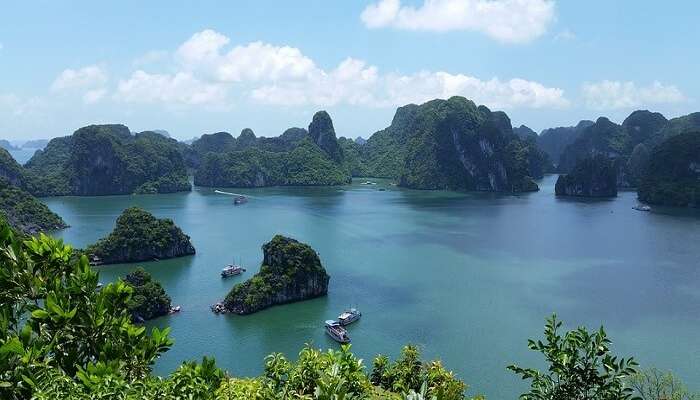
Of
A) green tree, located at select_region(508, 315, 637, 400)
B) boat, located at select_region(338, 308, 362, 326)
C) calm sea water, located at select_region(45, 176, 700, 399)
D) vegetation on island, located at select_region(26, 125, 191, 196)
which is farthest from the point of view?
vegetation on island, located at select_region(26, 125, 191, 196)

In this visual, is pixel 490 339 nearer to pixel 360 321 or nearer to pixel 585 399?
pixel 360 321

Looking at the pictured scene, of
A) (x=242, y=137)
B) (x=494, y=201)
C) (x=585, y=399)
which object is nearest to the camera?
(x=585, y=399)

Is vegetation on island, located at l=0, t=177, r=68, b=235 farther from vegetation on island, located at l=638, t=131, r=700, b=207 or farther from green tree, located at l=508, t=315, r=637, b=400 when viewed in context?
vegetation on island, located at l=638, t=131, r=700, b=207

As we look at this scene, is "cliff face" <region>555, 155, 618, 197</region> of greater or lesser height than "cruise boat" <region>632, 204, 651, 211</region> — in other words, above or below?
above

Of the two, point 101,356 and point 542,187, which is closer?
point 101,356

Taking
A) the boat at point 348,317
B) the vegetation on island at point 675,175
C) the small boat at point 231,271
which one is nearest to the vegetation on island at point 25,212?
the small boat at point 231,271

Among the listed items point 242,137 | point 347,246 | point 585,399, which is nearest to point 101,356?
point 585,399

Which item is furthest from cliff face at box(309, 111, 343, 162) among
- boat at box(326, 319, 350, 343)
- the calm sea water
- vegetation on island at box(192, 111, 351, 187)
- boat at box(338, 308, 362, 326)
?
boat at box(326, 319, 350, 343)
